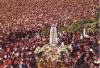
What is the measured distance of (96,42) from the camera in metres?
12.8

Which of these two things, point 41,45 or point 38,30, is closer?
point 41,45

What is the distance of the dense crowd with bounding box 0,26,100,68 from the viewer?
475 inches

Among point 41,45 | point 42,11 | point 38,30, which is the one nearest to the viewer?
point 41,45

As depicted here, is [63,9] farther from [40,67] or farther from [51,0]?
[40,67]

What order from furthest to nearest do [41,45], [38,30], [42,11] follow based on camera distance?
[42,11] < [38,30] < [41,45]

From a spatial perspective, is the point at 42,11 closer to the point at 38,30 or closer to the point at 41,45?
the point at 38,30

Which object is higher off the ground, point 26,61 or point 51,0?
point 51,0

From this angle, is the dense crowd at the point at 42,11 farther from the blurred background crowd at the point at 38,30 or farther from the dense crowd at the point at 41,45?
the dense crowd at the point at 41,45

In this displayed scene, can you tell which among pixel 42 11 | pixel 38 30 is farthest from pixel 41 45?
pixel 42 11

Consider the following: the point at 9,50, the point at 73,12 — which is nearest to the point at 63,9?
the point at 73,12

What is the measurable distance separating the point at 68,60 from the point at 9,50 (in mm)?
2860

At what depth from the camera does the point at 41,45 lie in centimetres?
1377

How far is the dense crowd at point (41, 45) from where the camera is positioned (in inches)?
475

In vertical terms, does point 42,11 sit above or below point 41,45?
above
